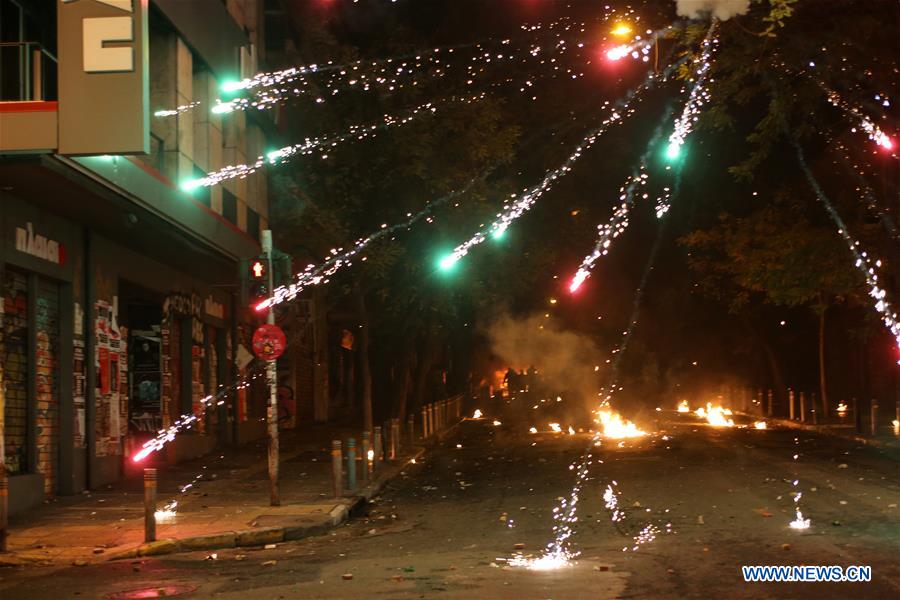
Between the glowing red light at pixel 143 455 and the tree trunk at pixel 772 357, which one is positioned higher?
the tree trunk at pixel 772 357

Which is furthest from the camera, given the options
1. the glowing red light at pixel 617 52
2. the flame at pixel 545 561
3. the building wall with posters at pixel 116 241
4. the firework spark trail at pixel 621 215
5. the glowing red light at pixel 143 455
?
the firework spark trail at pixel 621 215

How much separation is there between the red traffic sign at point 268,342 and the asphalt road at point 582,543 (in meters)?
2.53

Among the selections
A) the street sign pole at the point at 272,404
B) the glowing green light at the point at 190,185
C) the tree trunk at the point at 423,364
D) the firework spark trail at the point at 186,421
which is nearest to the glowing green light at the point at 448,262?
the firework spark trail at the point at 186,421

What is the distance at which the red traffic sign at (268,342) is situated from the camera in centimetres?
1495

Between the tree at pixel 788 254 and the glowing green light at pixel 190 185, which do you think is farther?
the tree at pixel 788 254

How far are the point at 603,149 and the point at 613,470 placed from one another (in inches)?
737

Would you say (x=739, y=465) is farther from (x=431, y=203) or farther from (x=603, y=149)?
(x=603, y=149)

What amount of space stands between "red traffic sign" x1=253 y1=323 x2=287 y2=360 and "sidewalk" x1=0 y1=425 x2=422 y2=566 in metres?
2.13

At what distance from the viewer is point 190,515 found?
14766mm

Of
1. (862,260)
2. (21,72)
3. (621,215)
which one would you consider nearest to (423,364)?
(621,215)

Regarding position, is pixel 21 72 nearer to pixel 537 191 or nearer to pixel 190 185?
pixel 190 185

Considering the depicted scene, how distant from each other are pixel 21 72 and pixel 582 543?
9.72m

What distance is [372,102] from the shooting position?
25.6 meters

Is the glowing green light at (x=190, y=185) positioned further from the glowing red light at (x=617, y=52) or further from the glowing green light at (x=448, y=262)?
the glowing red light at (x=617, y=52)
